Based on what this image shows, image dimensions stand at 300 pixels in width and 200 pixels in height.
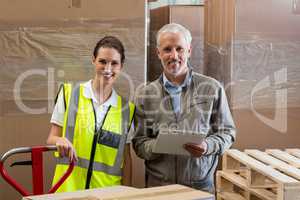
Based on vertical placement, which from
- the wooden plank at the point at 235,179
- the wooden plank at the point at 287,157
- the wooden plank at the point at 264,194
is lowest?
the wooden plank at the point at 235,179

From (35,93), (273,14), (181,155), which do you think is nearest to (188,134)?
(181,155)

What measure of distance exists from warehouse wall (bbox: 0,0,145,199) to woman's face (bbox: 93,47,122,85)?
359 mm

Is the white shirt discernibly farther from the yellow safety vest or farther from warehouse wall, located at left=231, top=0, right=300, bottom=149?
warehouse wall, located at left=231, top=0, right=300, bottom=149

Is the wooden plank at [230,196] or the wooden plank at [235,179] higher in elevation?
the wooden plank at [235,179]

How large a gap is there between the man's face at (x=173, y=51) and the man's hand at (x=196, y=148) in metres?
0.40

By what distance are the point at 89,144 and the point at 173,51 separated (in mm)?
637

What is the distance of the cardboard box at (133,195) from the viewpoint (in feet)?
5.69

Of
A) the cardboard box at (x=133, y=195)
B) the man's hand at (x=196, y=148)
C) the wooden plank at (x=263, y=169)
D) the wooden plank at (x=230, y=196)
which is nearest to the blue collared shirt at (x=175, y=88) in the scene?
the man's hand at (x=196, y=148)

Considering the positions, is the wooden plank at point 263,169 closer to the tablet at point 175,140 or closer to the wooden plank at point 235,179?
the wooden plank at point 235,179

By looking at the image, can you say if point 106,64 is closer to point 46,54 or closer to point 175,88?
point 175,88

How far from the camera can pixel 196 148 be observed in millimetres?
2410

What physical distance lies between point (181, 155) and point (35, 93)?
93 cm

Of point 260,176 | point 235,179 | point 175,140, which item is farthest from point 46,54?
point 260,176

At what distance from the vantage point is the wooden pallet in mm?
2006
